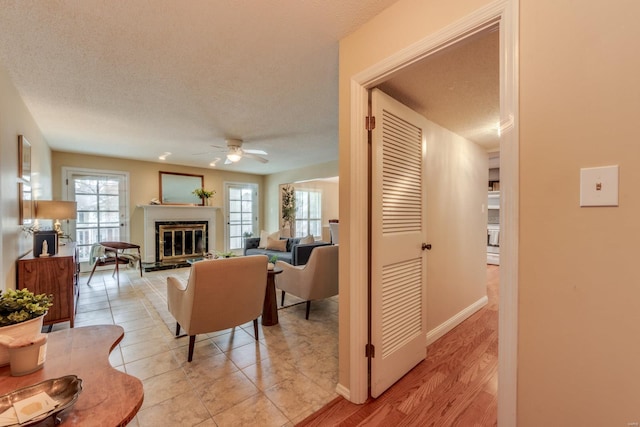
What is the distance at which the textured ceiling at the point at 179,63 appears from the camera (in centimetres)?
152

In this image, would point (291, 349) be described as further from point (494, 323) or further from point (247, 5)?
point (247, 5)

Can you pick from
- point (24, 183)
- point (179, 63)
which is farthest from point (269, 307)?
point (24, 183)

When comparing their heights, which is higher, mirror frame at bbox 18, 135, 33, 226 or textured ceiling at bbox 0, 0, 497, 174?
textured ceiling at bbox 0, 0, 497, 174

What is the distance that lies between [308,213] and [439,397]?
276 inches

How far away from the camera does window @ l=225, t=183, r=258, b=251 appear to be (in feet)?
23.6

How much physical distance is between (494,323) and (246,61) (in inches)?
137

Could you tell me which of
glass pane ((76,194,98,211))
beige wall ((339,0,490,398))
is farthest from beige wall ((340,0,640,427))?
glass pane ((76,194,98,211))

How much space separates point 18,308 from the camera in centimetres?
102

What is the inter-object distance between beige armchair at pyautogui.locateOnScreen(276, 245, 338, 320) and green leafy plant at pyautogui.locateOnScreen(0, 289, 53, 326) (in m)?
2.16

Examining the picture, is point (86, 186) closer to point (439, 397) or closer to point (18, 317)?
point (18, 317)

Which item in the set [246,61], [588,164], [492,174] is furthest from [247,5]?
[492,174]

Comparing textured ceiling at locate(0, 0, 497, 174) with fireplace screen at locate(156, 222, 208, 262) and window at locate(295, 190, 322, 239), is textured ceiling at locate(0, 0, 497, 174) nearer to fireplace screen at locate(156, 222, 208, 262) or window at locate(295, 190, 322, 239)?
fireplace screen at locate(156, 222, 208, 262)

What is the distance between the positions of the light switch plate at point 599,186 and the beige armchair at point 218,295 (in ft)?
6.93

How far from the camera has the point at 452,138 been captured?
285cm
